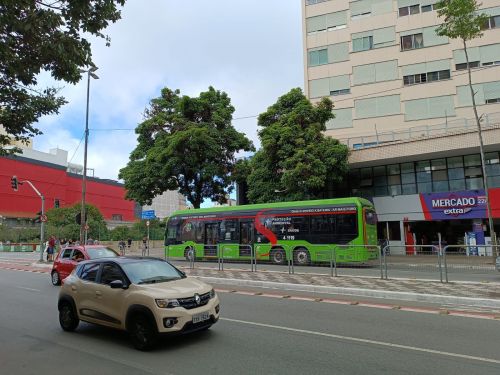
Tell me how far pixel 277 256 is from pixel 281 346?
15.5 metres

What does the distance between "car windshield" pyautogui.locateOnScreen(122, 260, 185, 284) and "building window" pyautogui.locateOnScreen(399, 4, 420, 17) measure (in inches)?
1392

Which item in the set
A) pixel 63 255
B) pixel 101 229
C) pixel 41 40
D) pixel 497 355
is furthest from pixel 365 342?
pixel 101 229

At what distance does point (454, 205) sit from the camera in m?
28.3

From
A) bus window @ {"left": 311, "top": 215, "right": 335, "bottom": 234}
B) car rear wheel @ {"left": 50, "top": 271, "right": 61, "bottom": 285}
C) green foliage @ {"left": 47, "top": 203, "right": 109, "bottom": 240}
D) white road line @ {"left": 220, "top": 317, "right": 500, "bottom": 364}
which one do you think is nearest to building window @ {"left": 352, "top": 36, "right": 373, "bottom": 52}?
bus window @ {"left": 311, "top": 215, "right": 335, "bottom": 234}

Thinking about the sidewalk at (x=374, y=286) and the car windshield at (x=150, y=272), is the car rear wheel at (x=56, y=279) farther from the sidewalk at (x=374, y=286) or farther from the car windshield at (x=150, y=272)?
the car windshield at (x=150, y=272)

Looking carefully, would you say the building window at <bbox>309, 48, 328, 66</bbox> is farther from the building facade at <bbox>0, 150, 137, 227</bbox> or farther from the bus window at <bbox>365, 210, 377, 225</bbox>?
the building facade at <bbox>0, 150, 137, 227</bbox>

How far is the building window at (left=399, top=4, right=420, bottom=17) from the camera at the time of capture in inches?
1400

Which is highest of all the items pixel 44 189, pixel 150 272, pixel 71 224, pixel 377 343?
pixel 44 189

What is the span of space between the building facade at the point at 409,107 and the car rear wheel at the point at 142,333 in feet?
83.0

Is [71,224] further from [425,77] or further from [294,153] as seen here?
[425,77]

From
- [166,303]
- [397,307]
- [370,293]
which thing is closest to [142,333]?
[166,303]

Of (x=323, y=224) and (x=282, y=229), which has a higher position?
(x=323, y=224)

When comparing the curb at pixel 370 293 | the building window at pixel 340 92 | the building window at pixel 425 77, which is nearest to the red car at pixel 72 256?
the curb at pixel 370 293

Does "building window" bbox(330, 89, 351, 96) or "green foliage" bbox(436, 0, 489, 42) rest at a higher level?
"building window" bbox(330, 89, 351, 96)
